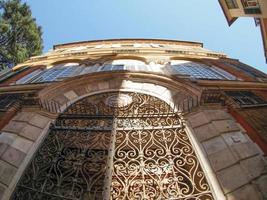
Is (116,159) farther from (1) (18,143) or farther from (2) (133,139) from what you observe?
Result: (1) (18,143)

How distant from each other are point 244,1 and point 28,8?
1412 centimetres

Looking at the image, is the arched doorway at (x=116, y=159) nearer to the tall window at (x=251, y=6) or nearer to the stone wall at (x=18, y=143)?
the stone wall at (x=18, y=143)

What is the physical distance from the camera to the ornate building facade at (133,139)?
5.70 m

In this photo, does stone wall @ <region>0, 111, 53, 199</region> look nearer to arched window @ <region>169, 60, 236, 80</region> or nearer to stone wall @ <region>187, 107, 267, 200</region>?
stone wall @ <region>187, 107, 267, 200</region>

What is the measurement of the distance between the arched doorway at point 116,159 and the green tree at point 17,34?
12.2 meters

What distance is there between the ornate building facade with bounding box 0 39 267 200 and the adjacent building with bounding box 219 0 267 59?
130 inches

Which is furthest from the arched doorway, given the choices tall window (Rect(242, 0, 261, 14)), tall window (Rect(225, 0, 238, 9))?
tall window (Rect(225, 0, 238, 9))

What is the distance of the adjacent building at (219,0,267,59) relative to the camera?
12032 millimetres

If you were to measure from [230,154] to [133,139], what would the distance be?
225cm

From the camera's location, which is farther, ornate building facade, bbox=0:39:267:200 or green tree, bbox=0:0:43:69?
green tree, bbox=0:0:43:69

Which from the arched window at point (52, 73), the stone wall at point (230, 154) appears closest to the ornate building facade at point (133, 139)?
the stone wall at point (230, 154)

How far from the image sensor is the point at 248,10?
1327 centimetres

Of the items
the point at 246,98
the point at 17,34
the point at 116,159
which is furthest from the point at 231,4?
the point at 17,34

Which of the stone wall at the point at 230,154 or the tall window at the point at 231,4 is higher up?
the tall window at the point at 231,4
